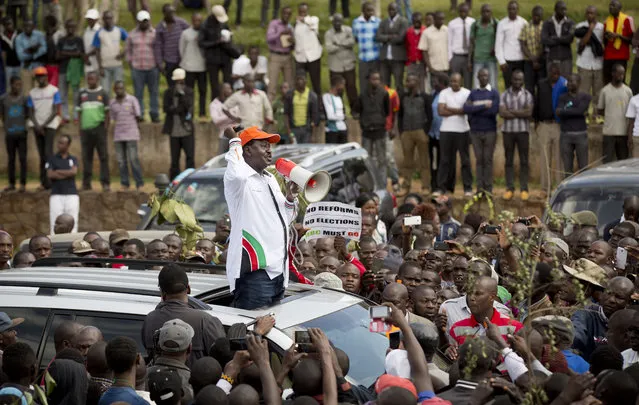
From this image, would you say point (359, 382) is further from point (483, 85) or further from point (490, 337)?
point (483, 85)

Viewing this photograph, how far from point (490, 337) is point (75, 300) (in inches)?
107

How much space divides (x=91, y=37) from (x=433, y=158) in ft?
21.8

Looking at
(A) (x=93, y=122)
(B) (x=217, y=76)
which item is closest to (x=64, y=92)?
(A) (x=93, y=122)

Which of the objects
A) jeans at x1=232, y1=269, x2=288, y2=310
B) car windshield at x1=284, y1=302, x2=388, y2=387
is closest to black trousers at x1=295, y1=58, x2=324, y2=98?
jeans at x1=232, y1=269, x2=288, y2=310

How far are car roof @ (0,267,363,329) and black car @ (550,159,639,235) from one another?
5821 mm

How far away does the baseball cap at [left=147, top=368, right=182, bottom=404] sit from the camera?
6328 mm

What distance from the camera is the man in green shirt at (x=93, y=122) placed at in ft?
65.4

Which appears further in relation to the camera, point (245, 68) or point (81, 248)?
point (245, 68)

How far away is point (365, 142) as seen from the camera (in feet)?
64.7

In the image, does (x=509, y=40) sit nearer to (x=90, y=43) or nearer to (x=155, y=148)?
(x=155, y=148)

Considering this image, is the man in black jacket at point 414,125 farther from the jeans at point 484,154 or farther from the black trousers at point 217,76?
the black trousers at point 217,76

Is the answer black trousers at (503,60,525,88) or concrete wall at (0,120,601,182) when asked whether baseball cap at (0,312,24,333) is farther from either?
concrete wall at (0,120,601,182)

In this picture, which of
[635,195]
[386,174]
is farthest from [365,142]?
[635,195]

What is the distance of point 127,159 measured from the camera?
20609 mm
